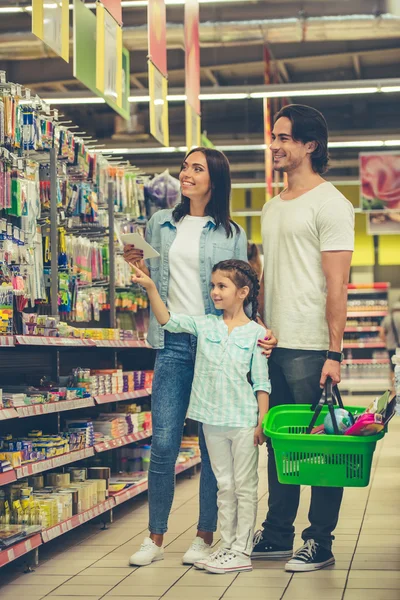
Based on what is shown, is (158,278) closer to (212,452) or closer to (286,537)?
(212,452)

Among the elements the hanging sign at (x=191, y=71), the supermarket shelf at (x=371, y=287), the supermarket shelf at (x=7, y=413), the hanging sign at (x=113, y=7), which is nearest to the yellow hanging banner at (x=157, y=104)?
the hanging sign at (x=113, y=7)

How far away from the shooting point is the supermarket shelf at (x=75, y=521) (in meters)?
4.46

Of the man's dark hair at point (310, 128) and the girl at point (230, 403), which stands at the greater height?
the man's dark hair at point (310, 128)

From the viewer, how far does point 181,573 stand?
414 cm

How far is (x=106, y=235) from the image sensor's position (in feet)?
22.2

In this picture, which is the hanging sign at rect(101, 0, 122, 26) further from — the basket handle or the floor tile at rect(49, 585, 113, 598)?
the floor tile at rect(49, 585, 113, 598)

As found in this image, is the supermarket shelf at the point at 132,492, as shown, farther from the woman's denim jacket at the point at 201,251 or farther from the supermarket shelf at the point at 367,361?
the supermarket shelf at the point at 367,361

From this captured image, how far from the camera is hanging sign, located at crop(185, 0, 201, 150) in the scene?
28.0ft

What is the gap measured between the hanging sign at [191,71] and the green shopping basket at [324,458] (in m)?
5.11

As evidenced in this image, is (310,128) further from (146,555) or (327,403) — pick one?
(146,555)

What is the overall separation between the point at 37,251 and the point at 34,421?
95 centimetres

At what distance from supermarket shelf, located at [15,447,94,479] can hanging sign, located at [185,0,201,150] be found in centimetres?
396

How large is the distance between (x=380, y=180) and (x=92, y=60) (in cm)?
965

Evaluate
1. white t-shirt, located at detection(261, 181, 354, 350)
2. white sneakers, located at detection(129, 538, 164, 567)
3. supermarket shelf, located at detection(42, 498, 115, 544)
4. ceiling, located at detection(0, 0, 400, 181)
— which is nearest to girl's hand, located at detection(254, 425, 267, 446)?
white t-shirt, located at detection(261, 181, 354, 350)
